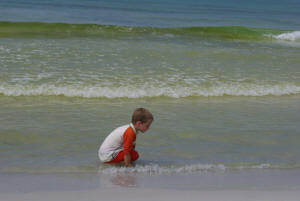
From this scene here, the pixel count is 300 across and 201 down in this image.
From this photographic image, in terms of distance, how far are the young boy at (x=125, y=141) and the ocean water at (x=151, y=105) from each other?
129mm

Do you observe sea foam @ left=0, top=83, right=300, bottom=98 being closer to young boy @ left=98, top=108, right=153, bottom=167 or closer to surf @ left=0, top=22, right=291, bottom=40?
young boy @ left=98, top=108, right=153, bottom=167

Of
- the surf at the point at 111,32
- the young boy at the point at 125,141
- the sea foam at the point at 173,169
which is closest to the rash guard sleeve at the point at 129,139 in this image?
the young boy at the point at 125,141

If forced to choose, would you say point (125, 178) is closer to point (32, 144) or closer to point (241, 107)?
point (32, 144)

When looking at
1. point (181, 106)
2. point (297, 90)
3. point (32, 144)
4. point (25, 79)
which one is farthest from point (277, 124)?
point (25, 79)

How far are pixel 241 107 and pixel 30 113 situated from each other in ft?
12.5

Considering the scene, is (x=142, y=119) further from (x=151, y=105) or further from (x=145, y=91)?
(x=145, y=91)

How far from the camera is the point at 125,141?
190 inches

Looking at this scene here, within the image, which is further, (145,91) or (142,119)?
(145,91)

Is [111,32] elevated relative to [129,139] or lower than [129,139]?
elevated

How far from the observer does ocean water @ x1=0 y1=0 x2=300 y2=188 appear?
17.5ft

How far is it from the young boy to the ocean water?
0.42ft

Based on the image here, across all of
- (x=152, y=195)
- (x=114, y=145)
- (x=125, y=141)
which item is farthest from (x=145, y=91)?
(x=152, y=195)

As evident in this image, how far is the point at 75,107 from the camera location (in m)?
7.66

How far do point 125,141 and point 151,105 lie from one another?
10.6 ft
